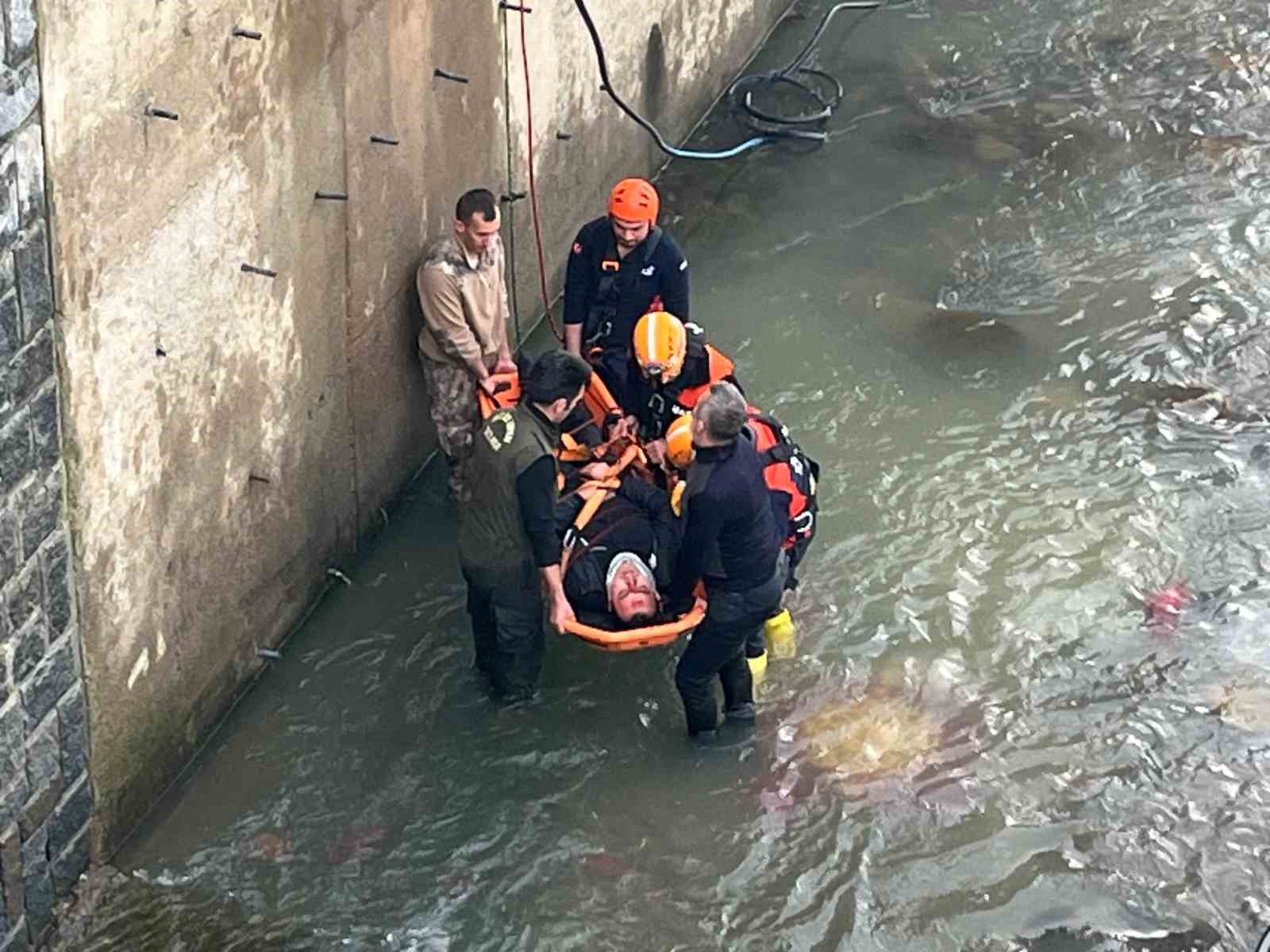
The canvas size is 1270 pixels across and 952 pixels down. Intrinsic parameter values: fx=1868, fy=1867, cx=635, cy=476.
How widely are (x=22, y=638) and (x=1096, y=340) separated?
6.86 meters

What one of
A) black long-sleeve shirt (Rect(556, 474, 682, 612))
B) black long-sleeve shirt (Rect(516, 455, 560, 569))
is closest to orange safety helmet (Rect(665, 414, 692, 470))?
black long-sleeve shirt (Rect(556, 474, 682, 612))

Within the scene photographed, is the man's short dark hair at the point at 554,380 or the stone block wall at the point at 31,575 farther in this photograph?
the man's short dark hair at the point at 554,380

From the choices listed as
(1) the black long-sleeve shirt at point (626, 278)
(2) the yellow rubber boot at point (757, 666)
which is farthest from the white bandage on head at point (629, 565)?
(1) the black long-sleeve shirt at point (626, 278)

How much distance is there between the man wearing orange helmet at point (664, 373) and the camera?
8.53 m

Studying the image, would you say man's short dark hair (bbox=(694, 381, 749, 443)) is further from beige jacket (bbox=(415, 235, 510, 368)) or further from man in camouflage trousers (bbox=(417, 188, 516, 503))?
beige jacket (bbox=(415, 235, 510, 368))

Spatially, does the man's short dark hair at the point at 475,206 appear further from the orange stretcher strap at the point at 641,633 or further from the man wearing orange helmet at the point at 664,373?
the orange stretcher strap at the point at 641,633

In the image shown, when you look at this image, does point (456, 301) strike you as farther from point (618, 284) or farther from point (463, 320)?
point (618, 284)

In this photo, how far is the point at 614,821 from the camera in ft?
25.8

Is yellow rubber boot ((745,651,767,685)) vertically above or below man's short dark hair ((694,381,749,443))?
below

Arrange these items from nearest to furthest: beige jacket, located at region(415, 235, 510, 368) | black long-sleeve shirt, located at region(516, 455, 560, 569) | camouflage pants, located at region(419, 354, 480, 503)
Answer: black long-sleeve shirt, located at region(516, 455, 560, 569), beige jacket, located at region(415, 235, 510, 368), camouflage pants, located at region(419, 354, 480, 503)

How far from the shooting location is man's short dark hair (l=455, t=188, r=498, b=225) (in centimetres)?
869

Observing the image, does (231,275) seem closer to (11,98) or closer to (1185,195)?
(11,98)

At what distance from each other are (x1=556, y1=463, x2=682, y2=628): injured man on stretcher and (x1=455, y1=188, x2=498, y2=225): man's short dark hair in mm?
1372

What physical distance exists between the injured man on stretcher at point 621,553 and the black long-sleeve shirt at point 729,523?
1.12ft
